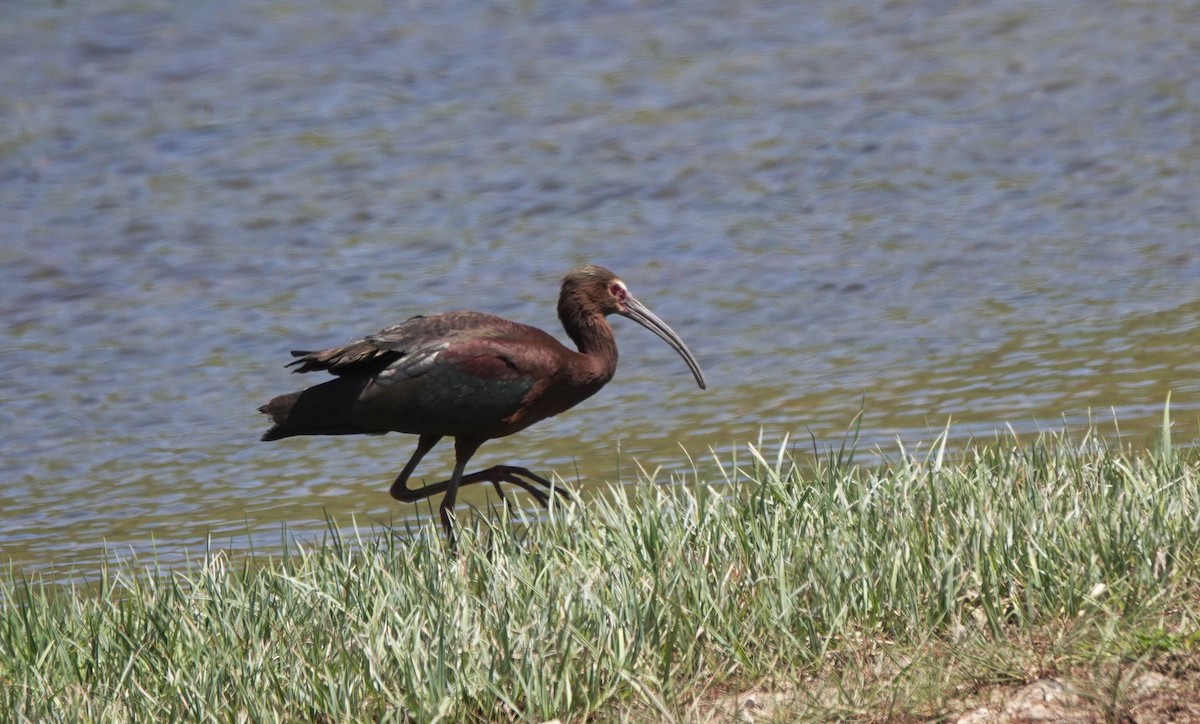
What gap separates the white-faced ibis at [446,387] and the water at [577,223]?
36cm

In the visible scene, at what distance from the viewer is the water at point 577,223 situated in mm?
7770

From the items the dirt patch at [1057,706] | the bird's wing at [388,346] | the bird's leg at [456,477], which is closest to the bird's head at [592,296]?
the bird's wing at [388,346]

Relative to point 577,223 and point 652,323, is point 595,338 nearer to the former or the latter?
point 652,323

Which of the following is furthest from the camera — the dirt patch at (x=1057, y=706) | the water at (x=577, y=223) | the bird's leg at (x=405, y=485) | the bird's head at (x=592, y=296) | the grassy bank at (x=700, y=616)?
the water at (x=577, y=223)

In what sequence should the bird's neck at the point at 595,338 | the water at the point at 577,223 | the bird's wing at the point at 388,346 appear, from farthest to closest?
the water at the point at 577,223 → the bird's neck at the point at 595,338 → the bird's wing at the point at 388,346

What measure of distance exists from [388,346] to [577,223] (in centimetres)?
476

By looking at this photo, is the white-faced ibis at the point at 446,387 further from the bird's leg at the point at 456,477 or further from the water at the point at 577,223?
the water at the point at 577,223

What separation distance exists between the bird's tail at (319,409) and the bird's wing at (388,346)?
7 centimetres

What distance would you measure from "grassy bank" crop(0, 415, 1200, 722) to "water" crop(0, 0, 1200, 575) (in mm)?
1409

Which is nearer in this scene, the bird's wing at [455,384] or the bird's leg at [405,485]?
the bird's wing at [455,384]

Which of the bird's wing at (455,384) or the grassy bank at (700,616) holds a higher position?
the bird's wing at (455,384)

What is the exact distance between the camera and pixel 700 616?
432 cm

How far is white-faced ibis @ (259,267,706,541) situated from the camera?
6.10 m

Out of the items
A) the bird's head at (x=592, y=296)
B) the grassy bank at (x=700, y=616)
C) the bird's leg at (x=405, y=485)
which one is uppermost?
the bird's head at (x=592, y=296)
